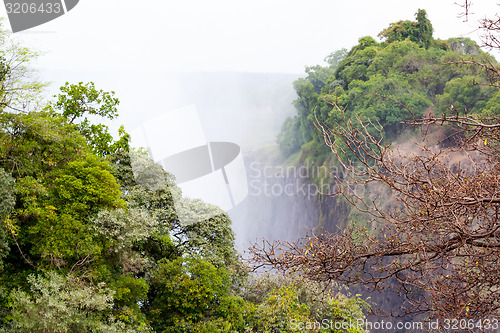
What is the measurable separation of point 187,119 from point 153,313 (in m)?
8.72

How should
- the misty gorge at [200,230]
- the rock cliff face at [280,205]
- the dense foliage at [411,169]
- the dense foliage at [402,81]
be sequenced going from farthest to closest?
1. the rock cliff face at [280,205]
2. the dense foliage at [402,81]
3. the misty gorge at [200,230]
4. the dense foliage at [411,169]

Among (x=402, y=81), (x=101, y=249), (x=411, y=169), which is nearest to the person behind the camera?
(x=411, y=169)

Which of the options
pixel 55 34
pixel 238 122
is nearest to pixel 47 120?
pixel 55 34

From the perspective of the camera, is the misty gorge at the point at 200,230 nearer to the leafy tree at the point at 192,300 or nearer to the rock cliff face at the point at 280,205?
the leafy tree at the point at 192,300

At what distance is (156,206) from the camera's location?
448 inches

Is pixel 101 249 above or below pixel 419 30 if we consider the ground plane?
below

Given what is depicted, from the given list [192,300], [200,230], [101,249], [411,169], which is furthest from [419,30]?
[411,169]

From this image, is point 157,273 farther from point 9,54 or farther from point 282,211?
point 282,211

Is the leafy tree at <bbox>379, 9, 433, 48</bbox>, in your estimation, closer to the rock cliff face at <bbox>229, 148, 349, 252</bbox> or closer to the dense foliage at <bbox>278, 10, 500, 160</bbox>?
the dense foliage at <bbox>278, 10, 500, 160</bbox>

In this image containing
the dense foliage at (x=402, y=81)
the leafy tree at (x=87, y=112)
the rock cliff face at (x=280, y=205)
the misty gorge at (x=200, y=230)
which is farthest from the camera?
the rock cliff face at (x=280, y=205)

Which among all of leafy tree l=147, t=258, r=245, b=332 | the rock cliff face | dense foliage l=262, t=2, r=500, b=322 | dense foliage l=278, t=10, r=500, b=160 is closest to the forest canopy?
leafy tree l=147, t=258, r=245, b=332

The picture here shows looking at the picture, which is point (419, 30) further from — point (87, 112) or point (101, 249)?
point (101, 249)

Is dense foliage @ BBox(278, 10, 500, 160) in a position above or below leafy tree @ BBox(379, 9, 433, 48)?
Result: below

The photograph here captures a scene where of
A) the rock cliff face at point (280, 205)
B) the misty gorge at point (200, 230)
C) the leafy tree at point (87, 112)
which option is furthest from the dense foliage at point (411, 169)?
the leafy tree at point (87, 112)
